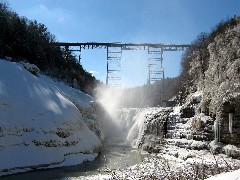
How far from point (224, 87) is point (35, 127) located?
9.53m

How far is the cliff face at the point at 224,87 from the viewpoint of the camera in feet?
54.3

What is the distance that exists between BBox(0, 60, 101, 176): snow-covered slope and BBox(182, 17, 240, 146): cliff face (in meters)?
6.36

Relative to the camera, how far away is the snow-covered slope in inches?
547

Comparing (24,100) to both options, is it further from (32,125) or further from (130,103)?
(130,103)

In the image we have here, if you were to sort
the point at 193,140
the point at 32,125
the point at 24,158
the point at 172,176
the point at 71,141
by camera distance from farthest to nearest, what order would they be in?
the point at 193,140, the point at 71,141, the point at 32,125, the point at 24,158, the point at 172,176

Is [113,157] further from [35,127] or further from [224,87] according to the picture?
[224,87]

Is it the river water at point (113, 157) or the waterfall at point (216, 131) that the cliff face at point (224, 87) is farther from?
the river water at point (113, 157)

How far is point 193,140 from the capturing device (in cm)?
1839

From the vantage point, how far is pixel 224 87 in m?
18.1

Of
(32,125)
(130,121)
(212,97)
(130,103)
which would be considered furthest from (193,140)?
(130,103)

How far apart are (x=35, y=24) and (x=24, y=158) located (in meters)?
21.7

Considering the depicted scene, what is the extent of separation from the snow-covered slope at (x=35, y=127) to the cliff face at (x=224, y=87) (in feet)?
20.9

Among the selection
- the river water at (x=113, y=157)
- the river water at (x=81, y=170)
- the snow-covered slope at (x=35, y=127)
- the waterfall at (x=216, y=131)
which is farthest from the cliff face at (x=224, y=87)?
the snow-covered slope at (x=35, y=127)

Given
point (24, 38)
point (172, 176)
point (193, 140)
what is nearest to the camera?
point (172, 176)
